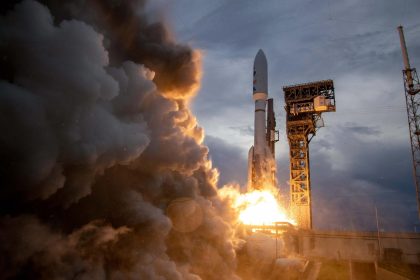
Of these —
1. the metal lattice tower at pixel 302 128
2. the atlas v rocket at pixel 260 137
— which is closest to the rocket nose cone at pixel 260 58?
the atlas v rocket at pixel 260 137

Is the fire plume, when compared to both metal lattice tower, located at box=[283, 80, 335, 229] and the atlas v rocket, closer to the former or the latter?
Result: the atlas v rocket

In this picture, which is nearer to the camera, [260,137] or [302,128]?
[260,137]

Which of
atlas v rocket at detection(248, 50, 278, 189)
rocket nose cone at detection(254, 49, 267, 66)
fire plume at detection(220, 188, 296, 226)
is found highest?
rocket nose cone at detection(254, 49, 267, 66)

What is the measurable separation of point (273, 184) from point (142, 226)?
90.0 feet

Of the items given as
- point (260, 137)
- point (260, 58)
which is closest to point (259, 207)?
point (260, 137)

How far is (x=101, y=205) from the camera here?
62.7 feet

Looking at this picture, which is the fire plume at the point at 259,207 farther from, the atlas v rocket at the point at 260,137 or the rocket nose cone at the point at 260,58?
the rocket nose cone at the point at 260,58

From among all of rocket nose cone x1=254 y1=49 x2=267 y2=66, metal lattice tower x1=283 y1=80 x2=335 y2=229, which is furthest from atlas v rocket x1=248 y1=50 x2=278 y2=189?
metal lattice tower x1=283 y1=80 x2=335 y2=229

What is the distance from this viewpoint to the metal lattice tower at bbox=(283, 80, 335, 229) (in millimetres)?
52938

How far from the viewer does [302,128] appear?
55531 millimetres

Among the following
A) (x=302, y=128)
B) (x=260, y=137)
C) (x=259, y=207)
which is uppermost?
(x=302, y=128)

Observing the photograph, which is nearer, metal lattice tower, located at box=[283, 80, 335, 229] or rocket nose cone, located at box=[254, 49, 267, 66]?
rocket nose cone, located at box=[254, 49, 267, 66]

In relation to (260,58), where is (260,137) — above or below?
below

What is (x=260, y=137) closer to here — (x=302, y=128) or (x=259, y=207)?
(x=259, y=207)
